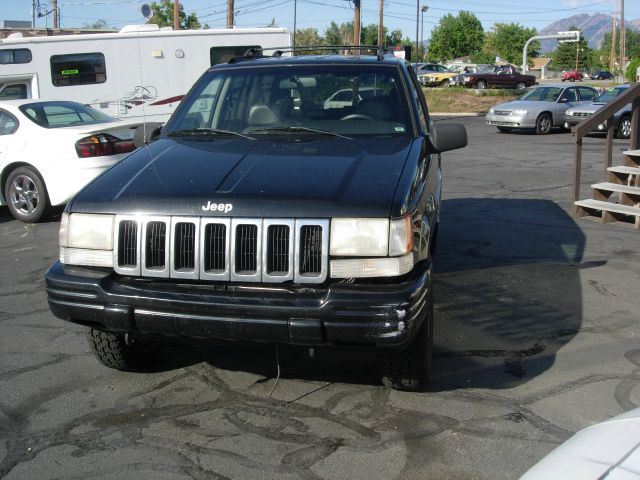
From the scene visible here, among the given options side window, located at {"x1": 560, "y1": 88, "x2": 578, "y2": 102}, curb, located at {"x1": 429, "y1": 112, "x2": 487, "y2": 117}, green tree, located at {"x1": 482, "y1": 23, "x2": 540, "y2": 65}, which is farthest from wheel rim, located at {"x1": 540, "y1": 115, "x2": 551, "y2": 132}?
green tree, located at {"x1": 482, "y1": 23, "x2": 540, "y2": 65}

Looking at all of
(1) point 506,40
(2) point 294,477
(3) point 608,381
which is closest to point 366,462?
(2) point 294,477

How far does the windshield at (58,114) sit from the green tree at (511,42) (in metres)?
91.4

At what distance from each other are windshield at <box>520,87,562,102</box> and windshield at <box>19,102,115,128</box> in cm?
1676

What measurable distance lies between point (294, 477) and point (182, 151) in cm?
214

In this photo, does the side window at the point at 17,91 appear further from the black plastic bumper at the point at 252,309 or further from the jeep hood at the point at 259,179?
the black plastic bumper at the point at 252,309

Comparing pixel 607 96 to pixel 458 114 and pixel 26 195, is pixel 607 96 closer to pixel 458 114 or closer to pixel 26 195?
pixel 458 114

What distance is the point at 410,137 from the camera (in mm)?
5000

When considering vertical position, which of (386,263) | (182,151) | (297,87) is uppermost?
(297,87)

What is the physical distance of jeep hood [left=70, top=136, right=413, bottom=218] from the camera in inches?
152

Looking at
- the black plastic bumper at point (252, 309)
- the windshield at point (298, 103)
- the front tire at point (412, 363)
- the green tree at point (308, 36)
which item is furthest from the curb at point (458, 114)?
the green tree at point (308, 36)

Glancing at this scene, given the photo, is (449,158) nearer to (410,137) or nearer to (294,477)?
(410,137)

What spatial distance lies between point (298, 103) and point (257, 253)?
5.97 feet

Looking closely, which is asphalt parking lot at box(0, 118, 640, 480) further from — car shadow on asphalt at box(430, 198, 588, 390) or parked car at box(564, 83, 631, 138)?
parked car at box(564, 83, 631, 138)

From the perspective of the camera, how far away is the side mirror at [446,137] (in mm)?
5176
